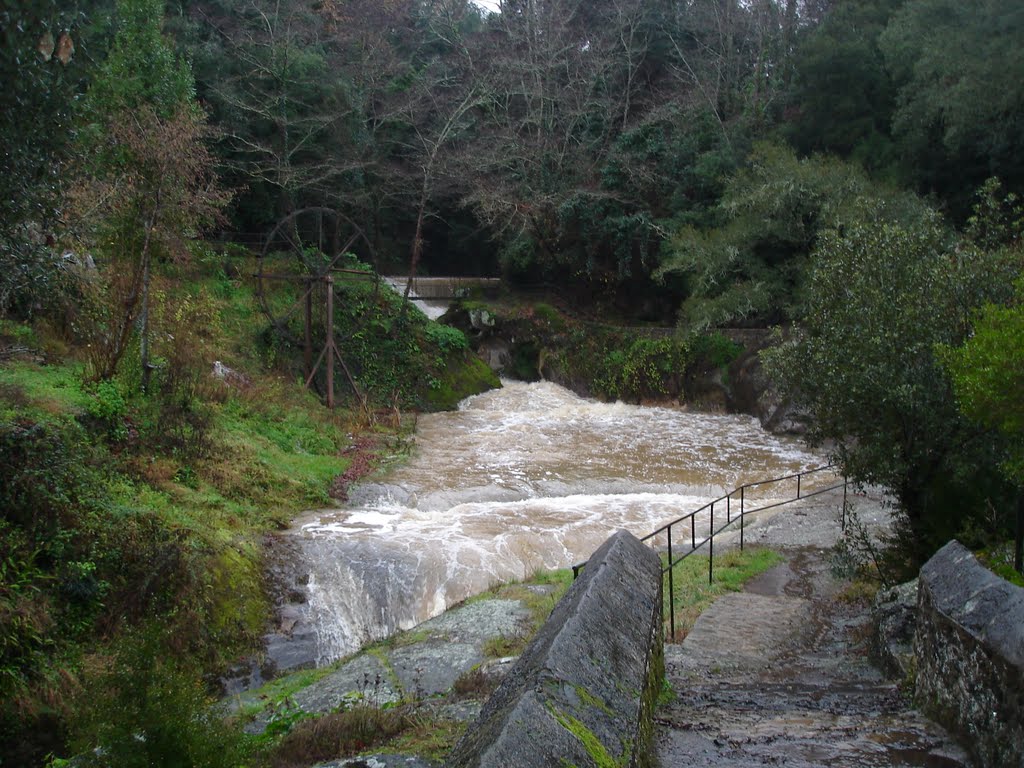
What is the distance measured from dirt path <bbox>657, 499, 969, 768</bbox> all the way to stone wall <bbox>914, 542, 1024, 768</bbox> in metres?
0.14

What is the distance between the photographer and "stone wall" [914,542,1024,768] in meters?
3.39

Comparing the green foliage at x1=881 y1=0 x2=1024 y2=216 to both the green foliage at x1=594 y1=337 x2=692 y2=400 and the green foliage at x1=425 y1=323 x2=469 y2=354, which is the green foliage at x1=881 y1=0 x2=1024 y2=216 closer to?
the green foliage at x1=594 y1=337 x2=692 y2=400

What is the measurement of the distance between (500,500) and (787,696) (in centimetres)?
1010

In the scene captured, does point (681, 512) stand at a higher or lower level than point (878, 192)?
lower

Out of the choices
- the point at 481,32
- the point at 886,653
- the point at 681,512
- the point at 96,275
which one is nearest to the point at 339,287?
the point at 96,275

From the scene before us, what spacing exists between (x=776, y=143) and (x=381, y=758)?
28.6m

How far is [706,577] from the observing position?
432 inches

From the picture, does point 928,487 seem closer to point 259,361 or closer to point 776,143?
point 259,361

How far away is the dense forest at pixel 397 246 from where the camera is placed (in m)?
7.21

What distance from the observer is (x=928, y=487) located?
8.91 metres

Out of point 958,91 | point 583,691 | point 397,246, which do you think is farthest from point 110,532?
point 397,246

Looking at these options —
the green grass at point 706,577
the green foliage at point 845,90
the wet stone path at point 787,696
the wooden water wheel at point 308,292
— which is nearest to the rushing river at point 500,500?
the green grass at point 706,577

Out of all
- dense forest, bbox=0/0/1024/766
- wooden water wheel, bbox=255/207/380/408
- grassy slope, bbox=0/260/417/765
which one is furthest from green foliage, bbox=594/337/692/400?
grassy slope, bbox=0/260/417/765

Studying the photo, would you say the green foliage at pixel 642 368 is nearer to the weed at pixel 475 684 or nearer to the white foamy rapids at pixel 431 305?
the white foamy rapids at pixel 431 305
